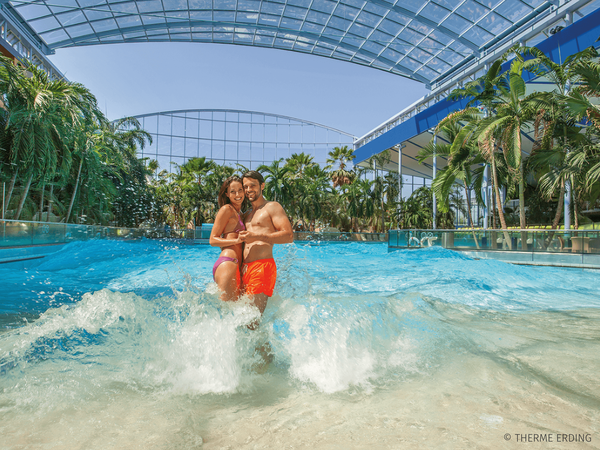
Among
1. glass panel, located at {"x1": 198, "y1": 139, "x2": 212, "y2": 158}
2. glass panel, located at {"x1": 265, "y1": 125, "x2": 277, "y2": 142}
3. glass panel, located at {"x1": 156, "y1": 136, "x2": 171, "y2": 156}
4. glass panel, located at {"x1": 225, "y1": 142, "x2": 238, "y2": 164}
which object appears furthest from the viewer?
glass panel, located at {"x1": 265, "y1": 125, "x2": 277, "y2": 142}

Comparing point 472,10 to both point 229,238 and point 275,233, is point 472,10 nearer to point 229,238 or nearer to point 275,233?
point 275,233

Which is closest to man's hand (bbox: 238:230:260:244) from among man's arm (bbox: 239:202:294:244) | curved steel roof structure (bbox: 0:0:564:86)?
man's arm (bbox: 239:202:294:244)

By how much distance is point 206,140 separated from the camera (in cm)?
4197

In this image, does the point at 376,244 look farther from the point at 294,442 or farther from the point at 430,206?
the point at 294,442

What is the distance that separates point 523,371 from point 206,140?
42966 mm

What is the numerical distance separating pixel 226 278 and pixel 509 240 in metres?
10.4

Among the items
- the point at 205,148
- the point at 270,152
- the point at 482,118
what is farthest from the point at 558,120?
the point at 205,148

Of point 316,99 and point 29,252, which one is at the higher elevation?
point 316,99

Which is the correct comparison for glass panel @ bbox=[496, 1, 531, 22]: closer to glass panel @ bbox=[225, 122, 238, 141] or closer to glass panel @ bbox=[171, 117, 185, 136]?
glass panel @ bbox=[225, 122, 238, 141]

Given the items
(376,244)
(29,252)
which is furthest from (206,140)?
(29,252)

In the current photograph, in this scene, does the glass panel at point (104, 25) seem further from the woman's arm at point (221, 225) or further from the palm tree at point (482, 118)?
the woman's arm at point (221, 225)

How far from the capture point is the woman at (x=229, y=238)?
2715 millimetres

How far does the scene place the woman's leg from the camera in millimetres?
2709

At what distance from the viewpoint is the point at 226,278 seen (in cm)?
272
